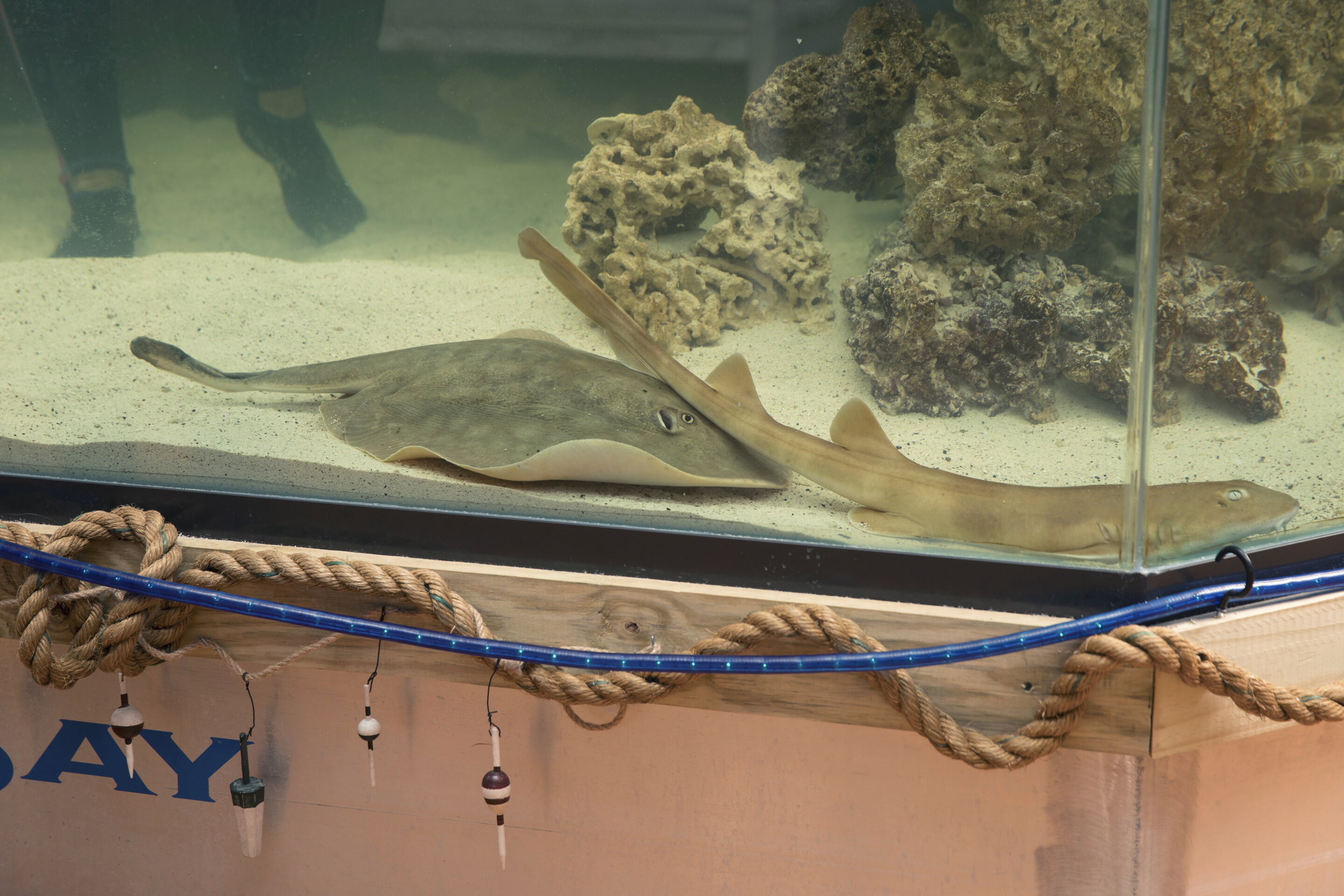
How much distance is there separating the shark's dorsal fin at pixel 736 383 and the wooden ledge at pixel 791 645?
1.48 feet

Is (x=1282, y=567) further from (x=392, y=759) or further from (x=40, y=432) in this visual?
(x=40, y=432)

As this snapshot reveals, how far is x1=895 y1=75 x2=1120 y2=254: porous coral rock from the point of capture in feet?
4.03

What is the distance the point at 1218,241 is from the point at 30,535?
209 centimetres

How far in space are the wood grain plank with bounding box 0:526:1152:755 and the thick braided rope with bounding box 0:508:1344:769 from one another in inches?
1.5

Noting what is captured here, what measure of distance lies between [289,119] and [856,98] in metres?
1.44

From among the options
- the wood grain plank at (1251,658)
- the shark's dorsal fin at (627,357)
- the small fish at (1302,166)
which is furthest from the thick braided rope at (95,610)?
the small fish at (1302,166)

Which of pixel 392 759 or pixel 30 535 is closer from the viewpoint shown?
pixel 30 535

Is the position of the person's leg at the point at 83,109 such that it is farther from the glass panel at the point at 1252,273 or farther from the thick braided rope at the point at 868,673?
the glass panel at the point at 1252,273

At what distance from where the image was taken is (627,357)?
5.77ft

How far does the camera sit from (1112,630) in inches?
41.8

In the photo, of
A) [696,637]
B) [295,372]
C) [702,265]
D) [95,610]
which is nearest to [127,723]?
[95,610]

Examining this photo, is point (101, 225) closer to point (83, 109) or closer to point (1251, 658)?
point (83, 109)

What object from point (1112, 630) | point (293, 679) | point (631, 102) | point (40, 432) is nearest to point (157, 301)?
point (40, 432)

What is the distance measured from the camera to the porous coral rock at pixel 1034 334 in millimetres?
1194
